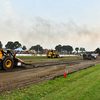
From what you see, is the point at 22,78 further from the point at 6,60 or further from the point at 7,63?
the point at 7,63

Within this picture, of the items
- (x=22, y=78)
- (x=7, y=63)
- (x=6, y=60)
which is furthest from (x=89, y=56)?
(x=22, y=78)

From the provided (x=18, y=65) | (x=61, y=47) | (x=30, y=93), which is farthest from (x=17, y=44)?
(x=30, y=93)

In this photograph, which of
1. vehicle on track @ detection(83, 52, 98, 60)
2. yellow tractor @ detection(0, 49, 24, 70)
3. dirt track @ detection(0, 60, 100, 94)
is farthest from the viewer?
vehicle on track @ detection(83, 52, 98, 60)

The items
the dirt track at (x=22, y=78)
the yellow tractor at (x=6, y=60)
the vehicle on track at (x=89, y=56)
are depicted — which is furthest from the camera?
the vehicle on track at (x=89, y=56)

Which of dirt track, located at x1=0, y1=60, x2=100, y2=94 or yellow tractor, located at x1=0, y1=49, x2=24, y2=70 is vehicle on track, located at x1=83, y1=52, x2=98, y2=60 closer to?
dirt track, located at x1=0, y1=60, x2=100, y2=94

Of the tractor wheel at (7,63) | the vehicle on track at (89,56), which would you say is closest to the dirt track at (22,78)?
the tractor wheel at (7,63)

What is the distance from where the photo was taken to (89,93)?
3.53 m

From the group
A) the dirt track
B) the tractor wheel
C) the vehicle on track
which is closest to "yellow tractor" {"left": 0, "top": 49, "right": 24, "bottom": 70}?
the tractor wheel

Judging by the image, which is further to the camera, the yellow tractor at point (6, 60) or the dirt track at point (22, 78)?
the yellow tractor at point (6, 60)

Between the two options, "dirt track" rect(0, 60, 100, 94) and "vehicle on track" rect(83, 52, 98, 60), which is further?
"vehicle on track" rect(83, 52, 98, 60)

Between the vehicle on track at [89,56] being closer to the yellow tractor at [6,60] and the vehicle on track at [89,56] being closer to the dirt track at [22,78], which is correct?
the dirt track at [22,78]

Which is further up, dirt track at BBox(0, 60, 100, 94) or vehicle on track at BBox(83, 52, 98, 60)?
vehicle on track at BBox(83, 52, 98, 60)

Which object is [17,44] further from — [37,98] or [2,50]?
[37,98]

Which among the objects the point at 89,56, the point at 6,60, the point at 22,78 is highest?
the point at 6,60
